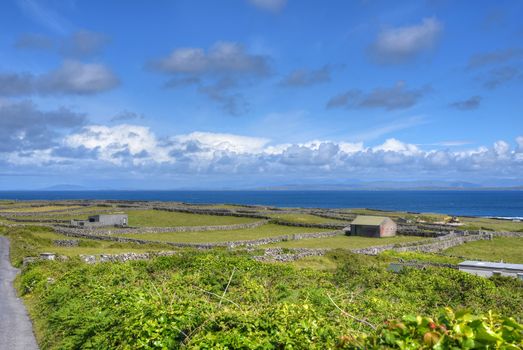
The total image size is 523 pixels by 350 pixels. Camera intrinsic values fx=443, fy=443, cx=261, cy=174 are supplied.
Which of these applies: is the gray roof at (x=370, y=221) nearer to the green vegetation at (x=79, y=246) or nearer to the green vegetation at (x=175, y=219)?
the green vegetation at (x=175, y=219)

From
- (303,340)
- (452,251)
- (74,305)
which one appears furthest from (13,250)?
(452,251)

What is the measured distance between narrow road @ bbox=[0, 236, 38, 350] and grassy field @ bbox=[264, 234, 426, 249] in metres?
31.2

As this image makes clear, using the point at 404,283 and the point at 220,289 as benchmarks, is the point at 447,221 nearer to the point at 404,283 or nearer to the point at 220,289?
the point at 404,283

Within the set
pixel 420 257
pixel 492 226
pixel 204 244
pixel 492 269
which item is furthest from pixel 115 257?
pixel 492 226

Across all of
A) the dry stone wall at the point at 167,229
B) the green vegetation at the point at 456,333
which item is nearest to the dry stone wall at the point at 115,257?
the dry stone wall at the point at 167,229

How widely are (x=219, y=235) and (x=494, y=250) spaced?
1367 inches

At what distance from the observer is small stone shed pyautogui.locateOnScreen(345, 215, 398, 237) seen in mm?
63500

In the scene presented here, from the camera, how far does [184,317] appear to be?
463 inches

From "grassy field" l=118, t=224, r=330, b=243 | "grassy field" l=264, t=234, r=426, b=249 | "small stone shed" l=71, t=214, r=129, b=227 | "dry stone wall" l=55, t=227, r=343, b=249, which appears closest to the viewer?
"dry stone wall" l=55, t=227, r=343, b=249

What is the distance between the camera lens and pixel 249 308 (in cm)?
1308

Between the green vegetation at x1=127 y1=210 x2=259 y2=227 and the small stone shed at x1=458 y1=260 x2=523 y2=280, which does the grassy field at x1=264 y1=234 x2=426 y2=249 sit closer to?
the small stone shed at x1=458 y1=260 x2=523 y2=280

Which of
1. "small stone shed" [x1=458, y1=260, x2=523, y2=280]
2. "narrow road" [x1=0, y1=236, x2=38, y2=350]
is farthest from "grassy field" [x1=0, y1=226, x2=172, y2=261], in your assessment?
"small stone shed" [x1=458, y1=260, x2=523, y2=280]

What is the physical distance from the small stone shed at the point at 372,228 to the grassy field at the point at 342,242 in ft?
4.92

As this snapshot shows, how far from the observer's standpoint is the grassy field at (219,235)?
184 ft
